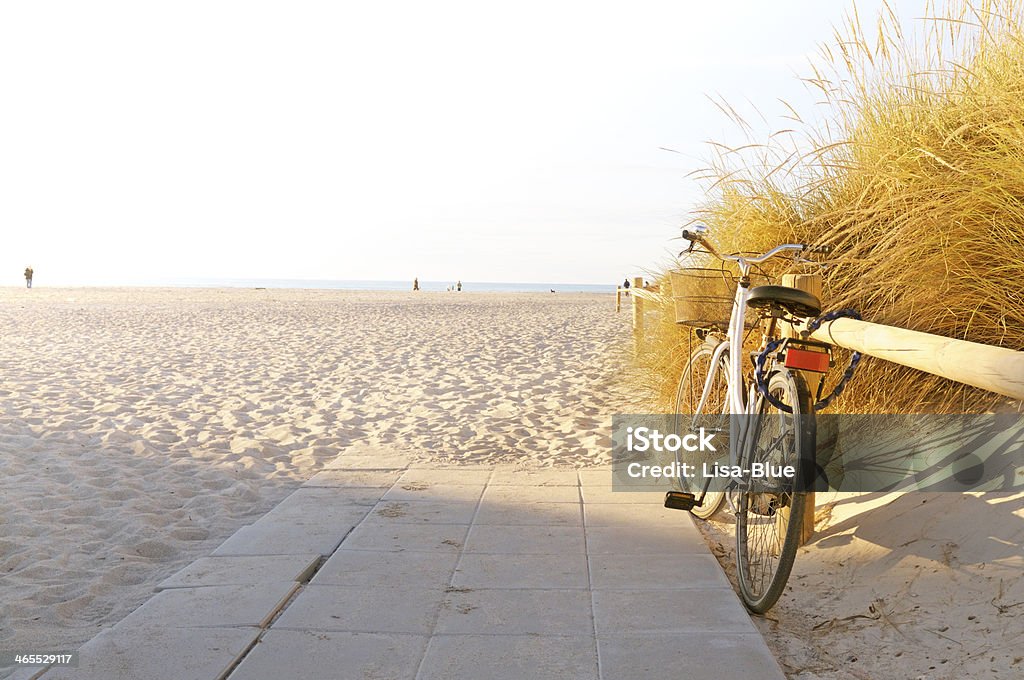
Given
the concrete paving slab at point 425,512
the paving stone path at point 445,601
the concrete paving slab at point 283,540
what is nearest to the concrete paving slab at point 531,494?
the paving stone path at point 445,601

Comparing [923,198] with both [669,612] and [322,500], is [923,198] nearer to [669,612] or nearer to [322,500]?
[669,612]

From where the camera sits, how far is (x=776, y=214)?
15.0 feet

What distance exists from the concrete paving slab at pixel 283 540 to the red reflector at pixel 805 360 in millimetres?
1946

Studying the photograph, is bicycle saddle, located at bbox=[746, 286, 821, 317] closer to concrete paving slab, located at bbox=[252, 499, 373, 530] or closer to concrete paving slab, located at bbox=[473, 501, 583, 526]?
concrete paving slab, located at bbox=[473, 501, 583, 526]

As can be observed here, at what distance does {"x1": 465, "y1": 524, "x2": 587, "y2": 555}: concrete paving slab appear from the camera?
346cm

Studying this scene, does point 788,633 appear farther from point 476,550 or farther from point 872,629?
point 476,550

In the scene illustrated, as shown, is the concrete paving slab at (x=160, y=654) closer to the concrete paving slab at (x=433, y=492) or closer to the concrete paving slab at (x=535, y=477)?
the concrete paving slab at (x=433, y=492)

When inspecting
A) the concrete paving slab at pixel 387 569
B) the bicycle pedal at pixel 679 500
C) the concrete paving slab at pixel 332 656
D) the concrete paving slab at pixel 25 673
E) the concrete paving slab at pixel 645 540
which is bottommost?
the concrete paving slab at pixel 25 673

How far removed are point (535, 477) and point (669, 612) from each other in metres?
1.97

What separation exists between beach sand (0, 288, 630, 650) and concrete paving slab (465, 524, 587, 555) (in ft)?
3.89

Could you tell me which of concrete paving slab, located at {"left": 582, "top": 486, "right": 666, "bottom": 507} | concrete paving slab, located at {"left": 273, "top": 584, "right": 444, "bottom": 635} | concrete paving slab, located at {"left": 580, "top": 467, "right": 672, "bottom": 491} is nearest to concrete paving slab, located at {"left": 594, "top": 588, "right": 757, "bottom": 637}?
concrete paving slab, located at {"left": 273, "top": 584, "right": 444, "bottom": 635}

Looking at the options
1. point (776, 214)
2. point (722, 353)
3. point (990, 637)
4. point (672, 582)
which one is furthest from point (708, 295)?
point (990, 637)

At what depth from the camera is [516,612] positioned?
282 cm

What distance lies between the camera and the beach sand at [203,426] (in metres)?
3.45
